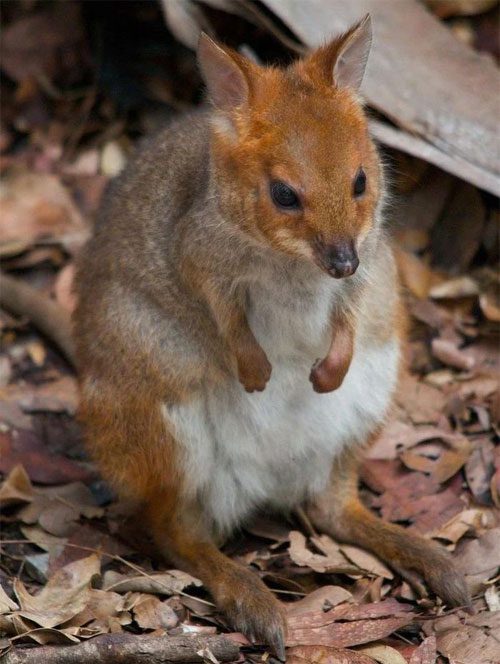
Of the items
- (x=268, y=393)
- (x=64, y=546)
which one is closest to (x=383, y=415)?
(x=268, y=393)

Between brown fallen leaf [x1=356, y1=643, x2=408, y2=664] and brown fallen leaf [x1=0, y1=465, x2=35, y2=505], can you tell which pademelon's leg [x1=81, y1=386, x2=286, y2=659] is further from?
brown fallen leaf [x1=0, y1=465, x2=35, y2=505]

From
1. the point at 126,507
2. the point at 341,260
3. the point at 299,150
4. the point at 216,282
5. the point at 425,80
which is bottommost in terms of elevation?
the point at 126,507

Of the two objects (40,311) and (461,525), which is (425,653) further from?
(40,311)

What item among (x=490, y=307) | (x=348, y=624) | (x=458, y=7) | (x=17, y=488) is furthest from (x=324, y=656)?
(x=458, y=7)

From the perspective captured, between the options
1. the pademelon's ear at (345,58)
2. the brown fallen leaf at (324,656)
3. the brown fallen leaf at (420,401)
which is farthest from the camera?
the brown fallen leaf at (420,401)

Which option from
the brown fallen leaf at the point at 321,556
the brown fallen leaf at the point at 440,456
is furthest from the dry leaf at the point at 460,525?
the brown fallen leaf at the point at 321,556

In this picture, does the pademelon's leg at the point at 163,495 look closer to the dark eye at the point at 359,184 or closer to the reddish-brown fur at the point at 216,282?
the reddish-brown fur at the point at 216,282
